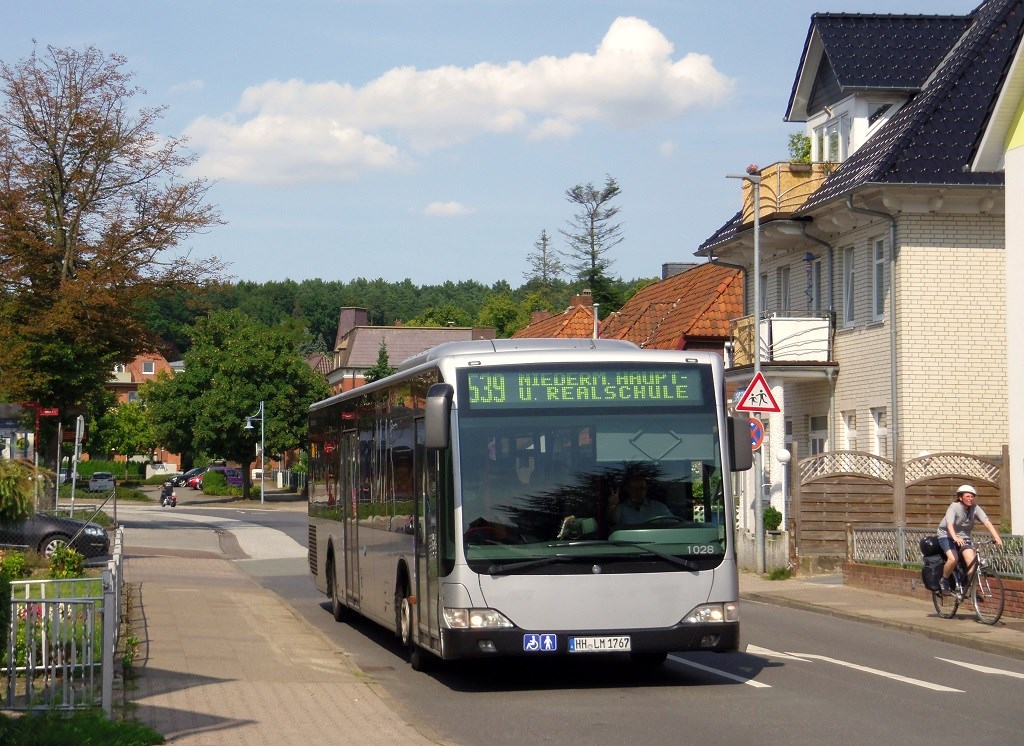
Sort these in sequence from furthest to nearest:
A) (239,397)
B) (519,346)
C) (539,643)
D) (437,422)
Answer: (239,397) < (519,346) < (539,643) < (437,422)

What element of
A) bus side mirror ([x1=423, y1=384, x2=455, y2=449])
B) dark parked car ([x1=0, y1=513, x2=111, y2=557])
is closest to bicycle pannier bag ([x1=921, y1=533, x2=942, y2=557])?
bus side mirror ([x1=423, y1=384, x2=455, y2=449])

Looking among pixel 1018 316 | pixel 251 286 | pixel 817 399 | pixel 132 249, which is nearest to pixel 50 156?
pixel 132 249

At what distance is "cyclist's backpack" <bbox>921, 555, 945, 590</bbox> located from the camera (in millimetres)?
19469

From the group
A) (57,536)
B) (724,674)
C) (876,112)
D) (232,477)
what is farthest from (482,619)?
(232,477)

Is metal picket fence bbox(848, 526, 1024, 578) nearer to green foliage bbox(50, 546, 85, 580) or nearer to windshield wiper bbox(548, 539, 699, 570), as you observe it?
windshield wiper bbox(548, 539, 699, 570)

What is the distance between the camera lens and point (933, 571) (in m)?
19.5

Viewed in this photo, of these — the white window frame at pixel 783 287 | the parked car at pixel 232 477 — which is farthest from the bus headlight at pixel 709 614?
the parked car at pixel 232 477

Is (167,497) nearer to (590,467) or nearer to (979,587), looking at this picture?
(979,587)

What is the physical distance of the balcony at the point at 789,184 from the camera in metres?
33.5

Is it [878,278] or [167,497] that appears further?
[167,497]

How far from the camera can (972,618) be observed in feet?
63.4

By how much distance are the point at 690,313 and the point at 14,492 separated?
35.7m

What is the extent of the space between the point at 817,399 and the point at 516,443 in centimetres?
2255

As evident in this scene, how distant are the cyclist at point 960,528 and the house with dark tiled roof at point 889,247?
Result: 35.8ft
